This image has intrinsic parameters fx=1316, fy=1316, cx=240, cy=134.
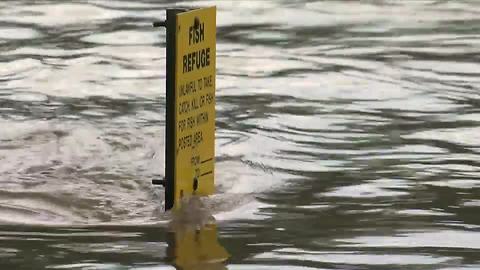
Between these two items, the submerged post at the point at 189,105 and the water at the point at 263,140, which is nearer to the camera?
the water at the point at 263,140

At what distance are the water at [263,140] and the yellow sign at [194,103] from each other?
0.17 metres

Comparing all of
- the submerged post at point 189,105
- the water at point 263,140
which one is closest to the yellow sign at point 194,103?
the submerged post at point 189,105

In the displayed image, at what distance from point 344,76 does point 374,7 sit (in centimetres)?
321

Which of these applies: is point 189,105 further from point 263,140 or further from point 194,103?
point 263,140

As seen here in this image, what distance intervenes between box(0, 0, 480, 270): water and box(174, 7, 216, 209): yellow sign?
166 millimetres

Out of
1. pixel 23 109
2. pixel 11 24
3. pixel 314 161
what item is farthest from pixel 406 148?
pixel 11 24

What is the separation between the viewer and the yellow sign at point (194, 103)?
5.52m

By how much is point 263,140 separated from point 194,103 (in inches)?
68.6

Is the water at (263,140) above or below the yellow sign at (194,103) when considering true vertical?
below

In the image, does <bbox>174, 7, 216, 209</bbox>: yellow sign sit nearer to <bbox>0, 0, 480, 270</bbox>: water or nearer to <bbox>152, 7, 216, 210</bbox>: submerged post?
<bbox>152, 7, 216, 210</bbox>: submerged post

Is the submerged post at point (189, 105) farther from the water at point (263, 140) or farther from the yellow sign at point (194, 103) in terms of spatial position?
the water at point (263, 140)

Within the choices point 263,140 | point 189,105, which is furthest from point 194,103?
point 263,140

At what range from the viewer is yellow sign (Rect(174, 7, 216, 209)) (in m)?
5.52

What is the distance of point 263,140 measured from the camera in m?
7.42
